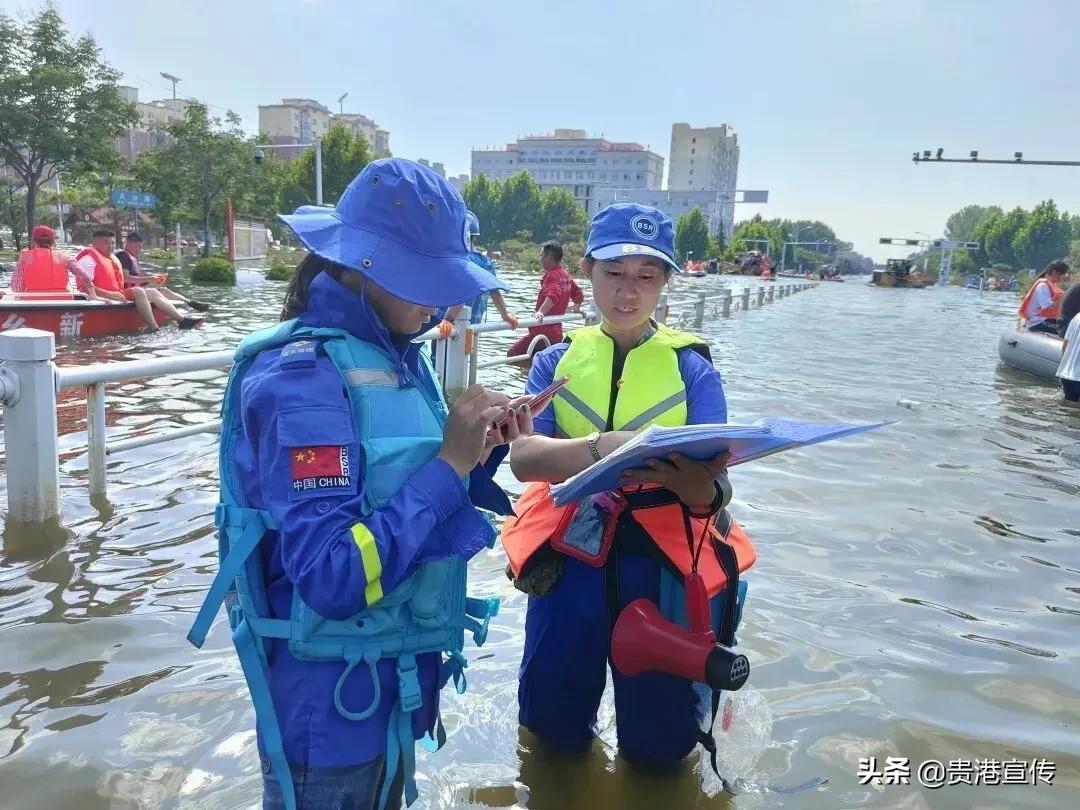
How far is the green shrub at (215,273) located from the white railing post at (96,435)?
21400 mm

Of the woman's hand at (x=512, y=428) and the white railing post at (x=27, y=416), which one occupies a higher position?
the woman's hand at (x=512, y=428)

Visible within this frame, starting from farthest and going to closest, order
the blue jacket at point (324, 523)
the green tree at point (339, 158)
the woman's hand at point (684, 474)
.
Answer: the green tree at point (339, 158)
the woman's hand at point (684, 474)
the blue jacket at point (324, 523)

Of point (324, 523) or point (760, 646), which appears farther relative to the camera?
point (760, 646)

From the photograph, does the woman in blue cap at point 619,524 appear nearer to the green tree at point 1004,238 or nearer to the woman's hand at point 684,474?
the woman's hand at point 684,474

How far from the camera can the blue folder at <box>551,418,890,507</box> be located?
179 cm

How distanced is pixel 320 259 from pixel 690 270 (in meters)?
75.6

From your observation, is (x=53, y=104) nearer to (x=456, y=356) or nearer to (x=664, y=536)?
(x=456, y=356)

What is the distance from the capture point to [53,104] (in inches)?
1120

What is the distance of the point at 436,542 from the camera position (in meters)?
1.53

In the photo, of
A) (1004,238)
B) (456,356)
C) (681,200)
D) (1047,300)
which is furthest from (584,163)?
(456,356)

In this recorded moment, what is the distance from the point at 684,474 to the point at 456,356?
6030 millimetres

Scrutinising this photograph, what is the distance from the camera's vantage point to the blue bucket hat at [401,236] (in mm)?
1477

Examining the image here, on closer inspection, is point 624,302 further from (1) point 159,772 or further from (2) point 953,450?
(2) point 953,450

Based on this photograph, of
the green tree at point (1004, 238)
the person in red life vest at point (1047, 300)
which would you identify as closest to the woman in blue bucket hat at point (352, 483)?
the person in red life vest at point (1047, 300)
